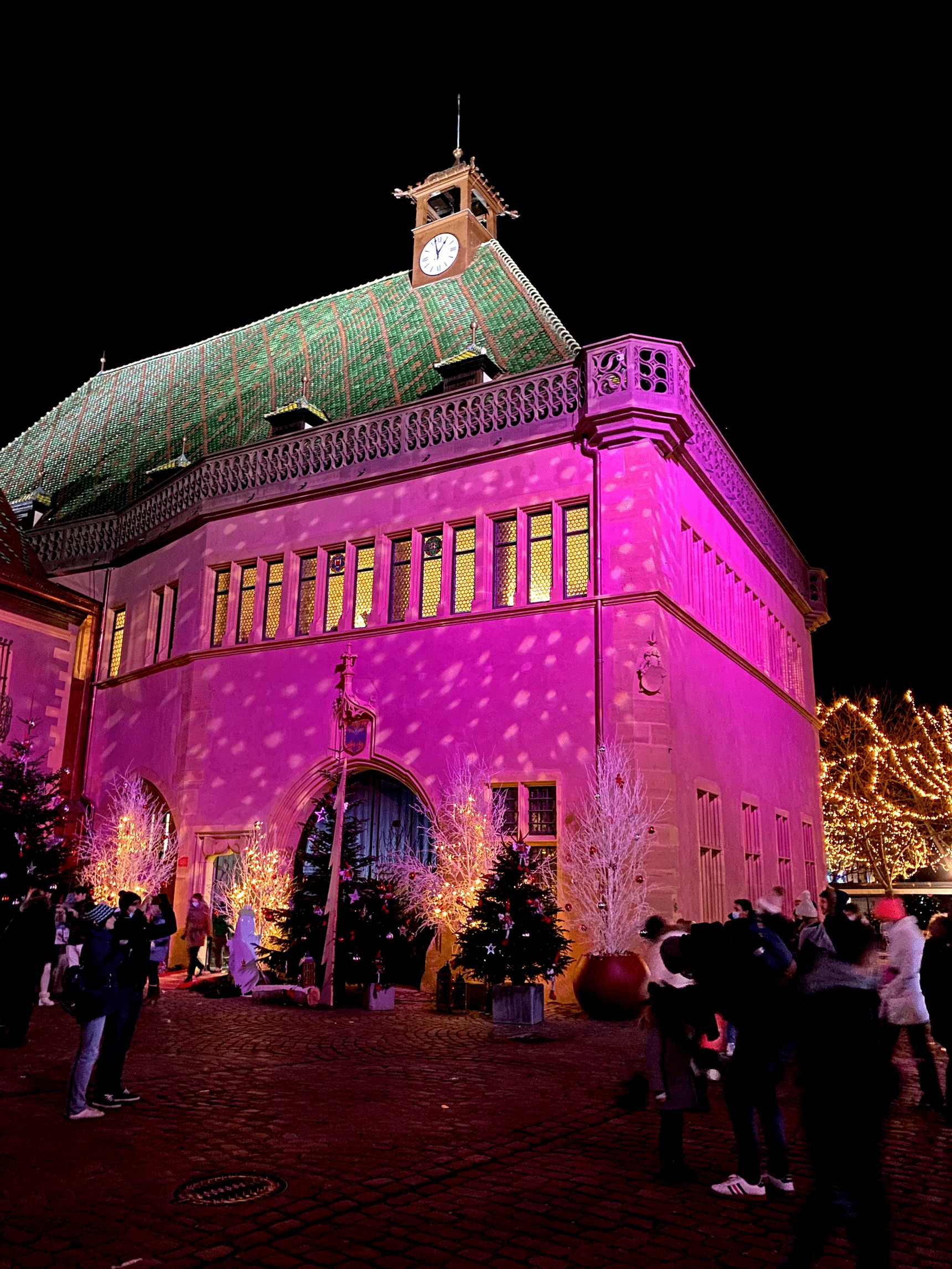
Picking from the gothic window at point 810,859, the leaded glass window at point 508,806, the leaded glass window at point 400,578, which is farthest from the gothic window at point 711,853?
the gothic window at point 810,859

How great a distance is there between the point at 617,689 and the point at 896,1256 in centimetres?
1221

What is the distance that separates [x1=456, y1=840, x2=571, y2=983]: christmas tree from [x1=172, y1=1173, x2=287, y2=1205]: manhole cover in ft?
25.5

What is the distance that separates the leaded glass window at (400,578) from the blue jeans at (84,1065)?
13.1m

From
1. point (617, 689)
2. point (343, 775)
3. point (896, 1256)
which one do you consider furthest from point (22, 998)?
point (617, 689)

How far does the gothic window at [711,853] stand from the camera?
1822cm

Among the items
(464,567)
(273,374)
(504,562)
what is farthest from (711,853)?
(273,374)

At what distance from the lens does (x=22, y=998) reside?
10578 millimetres

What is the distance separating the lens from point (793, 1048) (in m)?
6.10

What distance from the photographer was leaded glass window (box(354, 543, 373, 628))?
2031 cm

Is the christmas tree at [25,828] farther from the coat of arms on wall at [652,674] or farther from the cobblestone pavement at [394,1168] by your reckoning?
the coat of arms on wall at [652,674]

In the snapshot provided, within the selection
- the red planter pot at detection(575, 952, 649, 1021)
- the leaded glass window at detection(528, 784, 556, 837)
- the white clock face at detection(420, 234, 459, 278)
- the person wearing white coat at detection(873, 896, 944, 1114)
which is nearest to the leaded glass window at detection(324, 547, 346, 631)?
the leaded glass window at detection(528, 784, 556, 837)

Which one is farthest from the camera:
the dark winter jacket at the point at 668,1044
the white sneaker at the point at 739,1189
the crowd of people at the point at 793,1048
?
Result: the dark winter jacket at the point at 668,1044

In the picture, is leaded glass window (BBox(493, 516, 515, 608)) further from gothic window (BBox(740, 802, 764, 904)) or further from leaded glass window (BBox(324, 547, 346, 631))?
gothic window (BBox(740, 802, 764, 904))

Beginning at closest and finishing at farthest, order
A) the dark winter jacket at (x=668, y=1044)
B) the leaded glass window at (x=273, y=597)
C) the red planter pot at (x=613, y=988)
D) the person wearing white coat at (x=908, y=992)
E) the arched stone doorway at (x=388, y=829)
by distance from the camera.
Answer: the dark winter jacket at (x=668, y=1044), the person wearing white coat at (x=908, y=992), the red planter pot at (x=613, y=988), the arched stone doorway at (x=388, y=829), the leaded glass window at (x=273, y=597)
